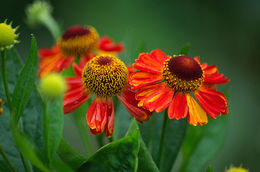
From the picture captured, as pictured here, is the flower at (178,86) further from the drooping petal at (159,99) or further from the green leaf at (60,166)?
the green leaf at (60,166)

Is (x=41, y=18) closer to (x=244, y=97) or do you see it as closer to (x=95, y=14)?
(x=244, y=97)

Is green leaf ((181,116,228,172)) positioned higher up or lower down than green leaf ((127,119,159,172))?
lower down

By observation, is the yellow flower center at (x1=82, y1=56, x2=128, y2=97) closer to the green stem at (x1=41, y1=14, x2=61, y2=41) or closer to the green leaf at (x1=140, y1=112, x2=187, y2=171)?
the green leaf at (x1=140, y1=112, x2=187, y2=171)

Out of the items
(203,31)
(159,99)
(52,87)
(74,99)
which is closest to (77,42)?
(74,99)

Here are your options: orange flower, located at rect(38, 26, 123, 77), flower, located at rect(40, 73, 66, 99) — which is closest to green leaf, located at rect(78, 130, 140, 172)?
flower, located at rect(40, 73, 66, 99)

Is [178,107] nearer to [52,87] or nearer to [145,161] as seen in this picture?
[145,161]

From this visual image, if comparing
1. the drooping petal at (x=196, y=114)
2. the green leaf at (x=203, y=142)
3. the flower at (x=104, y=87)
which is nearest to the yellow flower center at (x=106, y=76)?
the flower at (x=104, y=87)
